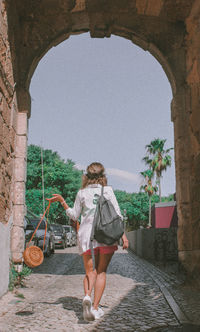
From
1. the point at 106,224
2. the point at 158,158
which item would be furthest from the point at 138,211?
the point at 106,224

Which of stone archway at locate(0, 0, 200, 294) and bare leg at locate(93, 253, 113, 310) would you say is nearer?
bare leg at locate(93, 253, 113, 310)

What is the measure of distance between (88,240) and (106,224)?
11.6 inches

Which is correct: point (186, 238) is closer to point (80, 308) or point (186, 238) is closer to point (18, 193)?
point (80, 308)

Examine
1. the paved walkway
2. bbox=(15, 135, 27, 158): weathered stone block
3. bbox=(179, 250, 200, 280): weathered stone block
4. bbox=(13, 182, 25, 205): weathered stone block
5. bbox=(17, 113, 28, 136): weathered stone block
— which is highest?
bbox=(17, 113, 28, 136): weathered stone block

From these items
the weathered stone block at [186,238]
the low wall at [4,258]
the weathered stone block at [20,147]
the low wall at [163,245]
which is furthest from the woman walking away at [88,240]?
the low wall at [163,245]

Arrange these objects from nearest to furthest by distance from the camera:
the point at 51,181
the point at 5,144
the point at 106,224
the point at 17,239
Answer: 1. the point at 106,224
2. the point at 5,144
3. the point at 17,239
4. the point at 51,181

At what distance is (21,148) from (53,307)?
325cm

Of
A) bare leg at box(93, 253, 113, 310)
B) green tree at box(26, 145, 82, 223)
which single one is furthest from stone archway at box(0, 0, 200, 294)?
green tree at box(26, 145, 82, 223)

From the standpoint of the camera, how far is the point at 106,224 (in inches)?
159

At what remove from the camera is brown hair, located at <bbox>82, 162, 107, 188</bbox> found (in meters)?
4.37

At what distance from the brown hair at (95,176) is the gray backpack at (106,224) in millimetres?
276

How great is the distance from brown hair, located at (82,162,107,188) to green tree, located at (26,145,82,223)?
2813 centimetres

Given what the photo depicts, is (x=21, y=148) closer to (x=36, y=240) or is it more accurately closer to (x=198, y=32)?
(x=198, y=32)

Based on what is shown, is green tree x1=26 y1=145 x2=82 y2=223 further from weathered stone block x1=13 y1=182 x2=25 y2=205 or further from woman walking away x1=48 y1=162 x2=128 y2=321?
woman walking away x1=48 y1=162 x2=128 y2=321
